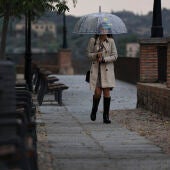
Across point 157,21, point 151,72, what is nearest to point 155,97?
point 151,72

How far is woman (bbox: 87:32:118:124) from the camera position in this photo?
1389cm

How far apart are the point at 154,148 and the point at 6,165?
5013 mm

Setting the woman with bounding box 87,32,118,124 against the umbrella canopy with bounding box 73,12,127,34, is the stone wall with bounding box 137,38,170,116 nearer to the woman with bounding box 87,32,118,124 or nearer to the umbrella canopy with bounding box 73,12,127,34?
the umbrella canopy with bounding box 73,12,127,34

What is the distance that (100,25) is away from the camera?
14.3 m

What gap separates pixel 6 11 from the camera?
639 inches

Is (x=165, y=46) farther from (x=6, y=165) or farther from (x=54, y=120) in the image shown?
(x=6, y=165)

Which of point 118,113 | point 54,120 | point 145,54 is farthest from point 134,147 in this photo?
point 145,54

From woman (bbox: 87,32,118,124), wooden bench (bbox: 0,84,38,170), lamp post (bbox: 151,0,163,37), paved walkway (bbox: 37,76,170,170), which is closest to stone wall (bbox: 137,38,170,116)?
lamp post (bbox: 151,0,163,37)

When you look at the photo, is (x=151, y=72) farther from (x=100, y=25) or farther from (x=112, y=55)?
(x=112, y=55)

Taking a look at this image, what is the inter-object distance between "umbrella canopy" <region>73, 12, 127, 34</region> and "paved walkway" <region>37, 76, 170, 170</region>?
164 cm

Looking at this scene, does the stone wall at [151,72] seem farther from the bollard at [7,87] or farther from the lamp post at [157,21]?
the bollard at [7,87]

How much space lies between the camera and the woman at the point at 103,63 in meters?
13.9

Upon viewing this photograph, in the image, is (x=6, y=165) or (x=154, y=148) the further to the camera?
(x=154, y=148)

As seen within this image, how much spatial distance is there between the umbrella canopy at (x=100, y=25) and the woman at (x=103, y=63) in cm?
20
